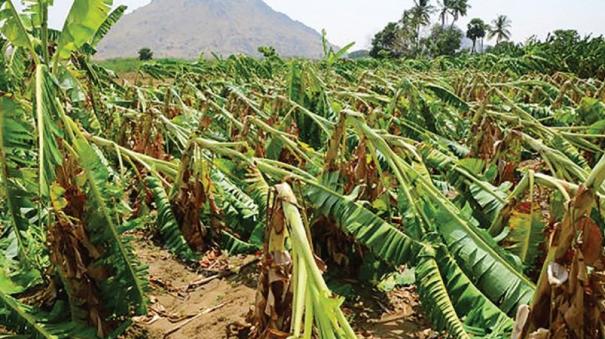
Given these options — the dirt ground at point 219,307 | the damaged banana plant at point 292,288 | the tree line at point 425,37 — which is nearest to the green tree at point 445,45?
the tree line at point 425,37

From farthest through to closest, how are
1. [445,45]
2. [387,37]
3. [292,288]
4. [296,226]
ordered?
[387,37]
[445,45]
[292,288]
[296,226]

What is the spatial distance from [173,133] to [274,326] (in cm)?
272

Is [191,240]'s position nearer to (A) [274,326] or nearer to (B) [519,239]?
(A) [274,326]

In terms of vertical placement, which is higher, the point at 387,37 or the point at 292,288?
the point at 387,37

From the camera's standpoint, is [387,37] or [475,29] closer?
[387,37]

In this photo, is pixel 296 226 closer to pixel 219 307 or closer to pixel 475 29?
pixel 219 307

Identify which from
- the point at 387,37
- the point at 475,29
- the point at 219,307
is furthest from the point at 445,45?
the point at 219,307

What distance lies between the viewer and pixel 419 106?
15.3ft

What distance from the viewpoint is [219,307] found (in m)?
2.96

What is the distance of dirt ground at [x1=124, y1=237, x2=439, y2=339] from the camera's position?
106 inches

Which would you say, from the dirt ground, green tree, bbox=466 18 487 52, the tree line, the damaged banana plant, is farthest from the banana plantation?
green tree, bbox=466 18 487 52

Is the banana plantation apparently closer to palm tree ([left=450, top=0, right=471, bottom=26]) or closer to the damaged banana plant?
the damaged banana plant

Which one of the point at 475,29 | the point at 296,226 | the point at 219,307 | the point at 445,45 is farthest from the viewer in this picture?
the point at 475,29

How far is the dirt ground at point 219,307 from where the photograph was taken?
8.82 ft
